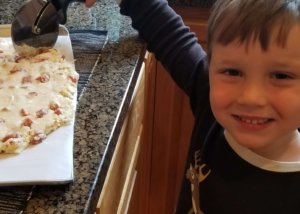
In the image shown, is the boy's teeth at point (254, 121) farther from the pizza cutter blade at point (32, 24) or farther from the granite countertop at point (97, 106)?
the pizza cutter blade at point (32, 24)

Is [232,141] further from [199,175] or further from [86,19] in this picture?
[86,19]

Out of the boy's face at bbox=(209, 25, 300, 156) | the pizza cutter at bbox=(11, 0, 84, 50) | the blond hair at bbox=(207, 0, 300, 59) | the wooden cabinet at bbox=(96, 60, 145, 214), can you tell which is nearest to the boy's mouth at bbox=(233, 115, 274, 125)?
the boy's face at bbox=(209, 25, 300, 156)

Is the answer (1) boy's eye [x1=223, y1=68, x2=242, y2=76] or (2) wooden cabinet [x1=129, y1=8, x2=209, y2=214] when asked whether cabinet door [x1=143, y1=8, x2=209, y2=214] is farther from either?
(1) boy's eye [x1=223, y1=68, x2=242, y2=76]

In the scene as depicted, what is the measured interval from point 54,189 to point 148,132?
2.43 feet

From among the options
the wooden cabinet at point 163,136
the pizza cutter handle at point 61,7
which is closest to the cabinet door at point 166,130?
the wooden cabinet at point 163,136

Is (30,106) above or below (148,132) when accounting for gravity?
above

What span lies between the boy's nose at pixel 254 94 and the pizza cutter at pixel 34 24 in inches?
16.1

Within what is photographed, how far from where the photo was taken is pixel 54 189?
2.09 ft

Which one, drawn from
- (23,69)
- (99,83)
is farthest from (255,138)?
(23,69)

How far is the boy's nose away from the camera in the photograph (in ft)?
2.12

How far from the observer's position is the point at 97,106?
2.60 ft

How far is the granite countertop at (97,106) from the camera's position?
0.63 meters

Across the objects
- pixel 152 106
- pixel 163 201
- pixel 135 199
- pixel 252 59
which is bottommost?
pixel 163 201

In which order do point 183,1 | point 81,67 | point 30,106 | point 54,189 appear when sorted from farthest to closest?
point 183,1 → point 81,67 → point 30,106 → point 54,189
